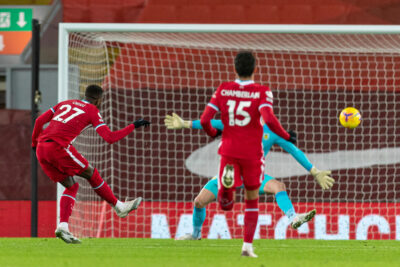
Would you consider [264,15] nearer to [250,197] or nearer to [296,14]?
[296,14]

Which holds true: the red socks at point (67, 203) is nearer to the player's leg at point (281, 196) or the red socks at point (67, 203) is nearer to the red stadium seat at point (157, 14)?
the player's leg at point (281, 196)

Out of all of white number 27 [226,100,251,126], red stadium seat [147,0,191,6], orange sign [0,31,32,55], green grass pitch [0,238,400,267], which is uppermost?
red stadium seat [147,0,191,6]

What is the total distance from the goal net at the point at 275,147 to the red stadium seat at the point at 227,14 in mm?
983

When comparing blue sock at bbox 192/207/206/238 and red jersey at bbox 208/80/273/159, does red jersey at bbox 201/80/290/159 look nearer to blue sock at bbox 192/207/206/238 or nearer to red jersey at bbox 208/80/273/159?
red jersey at bbox 208/80/273/159

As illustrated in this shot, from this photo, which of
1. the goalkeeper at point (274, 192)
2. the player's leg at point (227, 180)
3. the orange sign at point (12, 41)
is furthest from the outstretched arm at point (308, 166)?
the orange sign at point (12, 41)

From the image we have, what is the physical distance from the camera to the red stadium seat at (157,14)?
12.2 metres

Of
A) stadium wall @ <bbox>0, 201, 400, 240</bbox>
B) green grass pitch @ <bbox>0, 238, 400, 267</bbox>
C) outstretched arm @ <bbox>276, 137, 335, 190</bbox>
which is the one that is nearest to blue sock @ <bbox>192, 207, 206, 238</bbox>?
green grass pitch @ <bbox>0, 238, 400, 267</bbox>

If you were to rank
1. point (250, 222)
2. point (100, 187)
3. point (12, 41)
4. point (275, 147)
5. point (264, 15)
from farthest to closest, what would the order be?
point (12, 41), point (264, 15), point (275, 147), point (100, 187), point (250, 222)

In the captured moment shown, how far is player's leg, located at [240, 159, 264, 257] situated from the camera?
6091 mm

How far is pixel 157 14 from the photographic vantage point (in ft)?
40.1

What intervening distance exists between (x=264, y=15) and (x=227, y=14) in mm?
529

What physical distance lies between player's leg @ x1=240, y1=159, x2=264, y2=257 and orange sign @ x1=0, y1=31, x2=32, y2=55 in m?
10.4

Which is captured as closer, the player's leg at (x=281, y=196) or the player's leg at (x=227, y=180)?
the player's leg at (x=227, y=180)

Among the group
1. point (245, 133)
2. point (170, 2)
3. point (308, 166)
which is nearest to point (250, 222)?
point (245, 133)
